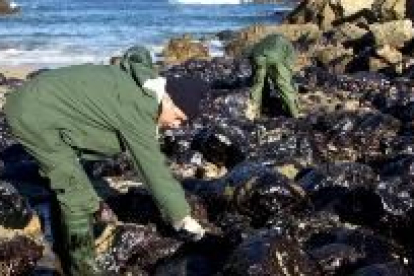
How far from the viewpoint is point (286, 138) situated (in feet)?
38.9

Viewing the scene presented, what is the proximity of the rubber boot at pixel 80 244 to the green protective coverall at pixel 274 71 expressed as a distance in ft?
26.0

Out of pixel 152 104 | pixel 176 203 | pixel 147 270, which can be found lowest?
pixel 147 270

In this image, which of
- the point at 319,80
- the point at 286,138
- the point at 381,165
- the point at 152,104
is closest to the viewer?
the point at 152,104

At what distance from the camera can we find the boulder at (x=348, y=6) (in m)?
33.2

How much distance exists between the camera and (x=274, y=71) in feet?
48.0

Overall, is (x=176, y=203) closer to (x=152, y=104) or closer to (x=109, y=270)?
(x=152, y=104)

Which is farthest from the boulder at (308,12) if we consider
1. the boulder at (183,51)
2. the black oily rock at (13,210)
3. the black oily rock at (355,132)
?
the black oily rock at (13,210)

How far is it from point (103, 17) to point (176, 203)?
40.7 meters

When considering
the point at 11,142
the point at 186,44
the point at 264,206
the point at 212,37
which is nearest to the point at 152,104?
the point at 264,206

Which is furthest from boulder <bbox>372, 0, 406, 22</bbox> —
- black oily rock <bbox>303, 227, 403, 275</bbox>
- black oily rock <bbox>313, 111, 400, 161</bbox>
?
black oily rock <bbox>303, 227, 403, 275</bbox>

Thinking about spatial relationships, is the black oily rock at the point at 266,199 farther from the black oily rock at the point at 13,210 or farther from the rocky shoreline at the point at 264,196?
the black oily rock at the point at 13,210

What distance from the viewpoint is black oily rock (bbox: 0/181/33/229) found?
335 inches

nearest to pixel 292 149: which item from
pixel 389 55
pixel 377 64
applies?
pixel 377 64

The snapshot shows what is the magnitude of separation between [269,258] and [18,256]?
7.24ft
